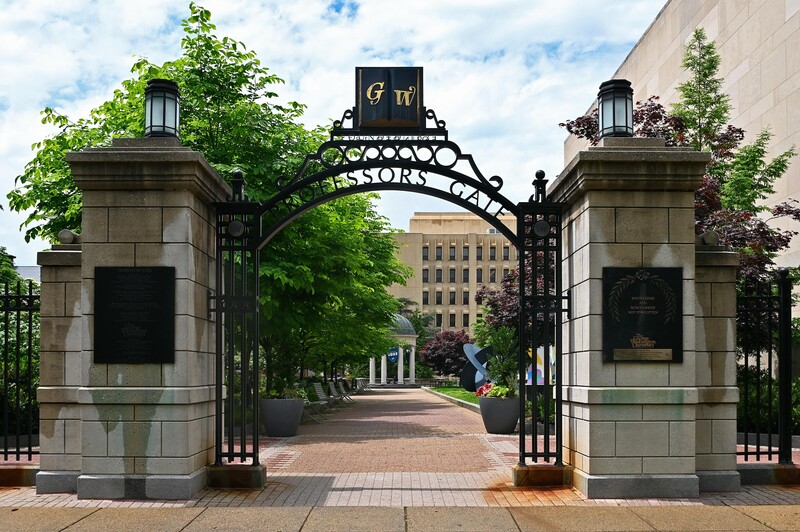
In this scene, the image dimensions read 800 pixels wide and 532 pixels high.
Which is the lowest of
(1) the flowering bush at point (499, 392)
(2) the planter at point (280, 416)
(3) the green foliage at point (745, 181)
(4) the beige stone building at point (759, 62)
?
(2) the planter at point (280, 416)

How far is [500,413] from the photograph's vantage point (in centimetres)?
2011

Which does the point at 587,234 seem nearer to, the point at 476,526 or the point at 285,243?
the point at 476,526

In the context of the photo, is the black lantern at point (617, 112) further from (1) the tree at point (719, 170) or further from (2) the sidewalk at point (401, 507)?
(1) the tree at point (719, 170)

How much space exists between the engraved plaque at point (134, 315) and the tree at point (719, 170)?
1097 centimetres

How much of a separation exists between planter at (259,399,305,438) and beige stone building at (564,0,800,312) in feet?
57.2

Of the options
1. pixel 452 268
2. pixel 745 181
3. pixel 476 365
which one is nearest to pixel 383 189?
pixel 745 181

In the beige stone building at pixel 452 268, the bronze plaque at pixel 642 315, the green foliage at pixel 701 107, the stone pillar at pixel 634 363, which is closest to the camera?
the stone pillar at pixel 634 363

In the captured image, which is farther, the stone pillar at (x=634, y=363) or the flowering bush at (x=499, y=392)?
the flowering bush at (x=499, y=392)

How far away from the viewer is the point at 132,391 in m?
10.4

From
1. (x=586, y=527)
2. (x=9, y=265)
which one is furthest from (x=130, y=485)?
(x=9, y=265)

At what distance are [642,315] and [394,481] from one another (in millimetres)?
3915

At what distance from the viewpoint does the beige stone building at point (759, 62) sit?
29.6 metres

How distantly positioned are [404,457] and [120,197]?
277 inches

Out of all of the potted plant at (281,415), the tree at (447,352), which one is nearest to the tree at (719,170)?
the potted plant at (281,415)
